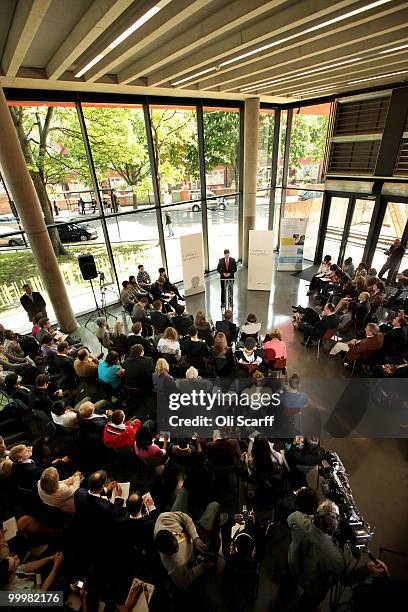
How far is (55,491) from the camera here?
2531 mm

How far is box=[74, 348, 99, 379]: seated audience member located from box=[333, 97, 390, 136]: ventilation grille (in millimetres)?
8472

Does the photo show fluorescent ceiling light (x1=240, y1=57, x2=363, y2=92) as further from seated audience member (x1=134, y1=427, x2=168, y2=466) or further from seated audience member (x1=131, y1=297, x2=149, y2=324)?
seated audience member (x1=134, y1=427, x2=168, y2=466)

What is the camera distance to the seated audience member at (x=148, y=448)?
9.66 feet

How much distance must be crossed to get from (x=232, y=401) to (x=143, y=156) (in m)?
6.54

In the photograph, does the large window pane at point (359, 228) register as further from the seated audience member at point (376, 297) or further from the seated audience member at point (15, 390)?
the seated audience member at point (15, 390)

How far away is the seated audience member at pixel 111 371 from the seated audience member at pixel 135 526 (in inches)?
71.5

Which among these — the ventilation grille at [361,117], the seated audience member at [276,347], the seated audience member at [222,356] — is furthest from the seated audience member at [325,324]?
the ventilation grille at [361,117]

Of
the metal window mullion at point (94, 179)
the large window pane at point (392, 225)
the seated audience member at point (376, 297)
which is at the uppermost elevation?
the metal window mullion at point (94, 179)

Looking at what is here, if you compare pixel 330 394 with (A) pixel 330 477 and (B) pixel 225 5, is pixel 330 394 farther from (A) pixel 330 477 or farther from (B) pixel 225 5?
(B) pixel 225 5

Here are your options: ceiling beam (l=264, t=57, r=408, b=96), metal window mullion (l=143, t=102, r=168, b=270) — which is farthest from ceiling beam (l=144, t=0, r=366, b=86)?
ceiling beam (l=264, t=57, r=408, b=96)

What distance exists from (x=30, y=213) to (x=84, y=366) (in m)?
3.28

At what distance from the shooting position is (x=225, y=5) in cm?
315

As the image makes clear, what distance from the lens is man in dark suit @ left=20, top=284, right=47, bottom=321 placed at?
583 cm

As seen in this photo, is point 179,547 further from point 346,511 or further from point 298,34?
point 298,34
